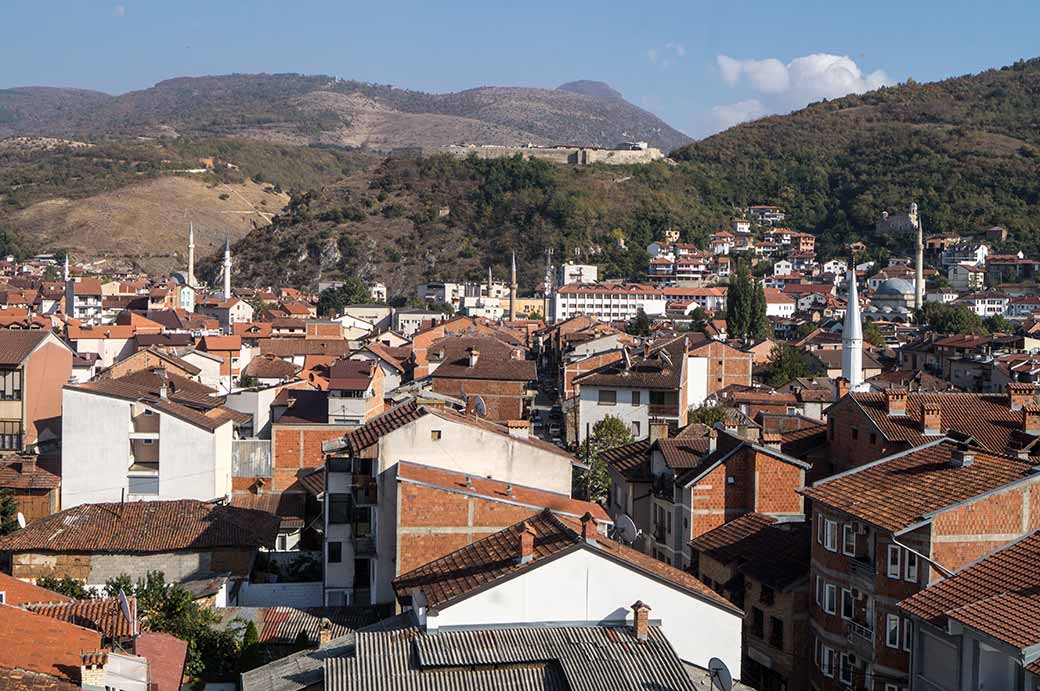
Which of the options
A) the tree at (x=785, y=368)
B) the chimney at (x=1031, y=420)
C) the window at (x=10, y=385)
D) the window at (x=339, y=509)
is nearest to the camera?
the window at (x=339, y=509)

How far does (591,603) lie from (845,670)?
13.0 ft

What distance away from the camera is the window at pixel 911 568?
14.8 metres

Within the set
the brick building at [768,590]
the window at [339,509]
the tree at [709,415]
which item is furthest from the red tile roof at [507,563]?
the tree at [709,415]

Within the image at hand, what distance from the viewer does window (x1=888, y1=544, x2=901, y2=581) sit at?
15.0 meters

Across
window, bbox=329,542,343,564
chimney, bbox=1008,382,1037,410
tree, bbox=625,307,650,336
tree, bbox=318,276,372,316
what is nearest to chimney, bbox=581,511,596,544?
window, bbox=329,542,343,564

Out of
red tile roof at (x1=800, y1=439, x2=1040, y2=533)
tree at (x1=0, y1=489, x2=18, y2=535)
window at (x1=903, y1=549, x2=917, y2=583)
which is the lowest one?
tree at (x1=0, y1=489, x2=18, y2=535)

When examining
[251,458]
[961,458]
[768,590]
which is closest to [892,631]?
[961,458]

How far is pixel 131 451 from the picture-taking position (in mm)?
27047

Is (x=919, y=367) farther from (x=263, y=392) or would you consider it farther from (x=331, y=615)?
(x=331, y=615)

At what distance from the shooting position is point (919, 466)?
16.5 metres

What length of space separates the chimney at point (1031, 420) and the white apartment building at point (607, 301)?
68380 mm

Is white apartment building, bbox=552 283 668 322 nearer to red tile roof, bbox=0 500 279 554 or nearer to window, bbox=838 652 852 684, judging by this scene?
red tile roof, bbox=0 500 279 554

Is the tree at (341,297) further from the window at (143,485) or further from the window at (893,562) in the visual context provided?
the window at (893,562)

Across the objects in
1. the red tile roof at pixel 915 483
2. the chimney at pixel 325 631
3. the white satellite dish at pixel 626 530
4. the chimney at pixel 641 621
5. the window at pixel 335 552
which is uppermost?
the red tile roof at pixel 915 483
